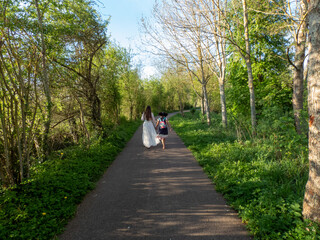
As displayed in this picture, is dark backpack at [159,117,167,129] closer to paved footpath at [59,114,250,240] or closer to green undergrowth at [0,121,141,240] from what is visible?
paved footpath at [59,114,250,240]

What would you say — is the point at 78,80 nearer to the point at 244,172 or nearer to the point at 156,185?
the point at 156,185

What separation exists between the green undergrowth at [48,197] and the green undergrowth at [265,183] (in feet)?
11.1

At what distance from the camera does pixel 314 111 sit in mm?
2307

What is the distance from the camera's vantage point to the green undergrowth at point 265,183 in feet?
8.41

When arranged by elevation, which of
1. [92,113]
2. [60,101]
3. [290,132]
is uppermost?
[60,101]

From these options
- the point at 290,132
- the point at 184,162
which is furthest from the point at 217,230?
the point at 290,132

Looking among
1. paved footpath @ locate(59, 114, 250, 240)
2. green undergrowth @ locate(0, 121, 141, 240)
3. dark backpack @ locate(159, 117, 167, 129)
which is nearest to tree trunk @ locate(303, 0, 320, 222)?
paved footpath @ locate(59, 114, 250, 240)

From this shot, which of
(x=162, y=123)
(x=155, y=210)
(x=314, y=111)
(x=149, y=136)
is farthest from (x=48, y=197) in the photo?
(x=162, y=123)

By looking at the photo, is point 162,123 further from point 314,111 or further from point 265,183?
point 314,111

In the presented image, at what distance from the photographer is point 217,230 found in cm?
277

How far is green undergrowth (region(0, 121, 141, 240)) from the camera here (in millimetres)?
2811

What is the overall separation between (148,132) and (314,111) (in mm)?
6544

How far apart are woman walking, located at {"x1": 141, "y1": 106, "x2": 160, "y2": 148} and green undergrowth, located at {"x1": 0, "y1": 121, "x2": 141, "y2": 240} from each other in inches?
97.7

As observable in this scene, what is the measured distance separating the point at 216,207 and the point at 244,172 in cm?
158
